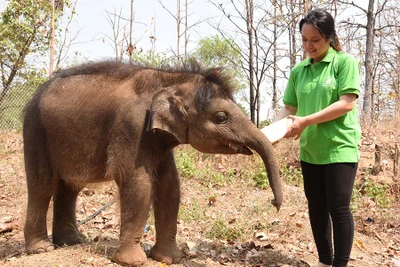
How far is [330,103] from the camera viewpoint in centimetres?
415

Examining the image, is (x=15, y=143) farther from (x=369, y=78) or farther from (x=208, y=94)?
(x=369, y=78)

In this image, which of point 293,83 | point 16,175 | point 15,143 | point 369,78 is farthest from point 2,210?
point 369,78

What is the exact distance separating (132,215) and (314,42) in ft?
7.57

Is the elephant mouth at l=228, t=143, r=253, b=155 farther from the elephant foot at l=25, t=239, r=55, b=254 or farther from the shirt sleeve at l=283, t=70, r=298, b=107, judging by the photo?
the elephant foot at l=25, t=239, r=55, b=254

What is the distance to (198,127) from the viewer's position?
4.13 metres

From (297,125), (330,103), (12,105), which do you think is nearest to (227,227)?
(297,125)

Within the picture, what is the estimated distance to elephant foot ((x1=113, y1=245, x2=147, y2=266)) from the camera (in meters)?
4.14

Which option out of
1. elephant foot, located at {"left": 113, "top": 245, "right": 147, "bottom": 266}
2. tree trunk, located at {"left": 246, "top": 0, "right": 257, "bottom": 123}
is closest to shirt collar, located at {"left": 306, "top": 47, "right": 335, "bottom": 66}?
Answer: elephant foot, located at {"left": 113, "top": 245, "right": 147, "bottom": 266}

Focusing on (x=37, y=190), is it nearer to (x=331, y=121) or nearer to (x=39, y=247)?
(x=39, y=247)

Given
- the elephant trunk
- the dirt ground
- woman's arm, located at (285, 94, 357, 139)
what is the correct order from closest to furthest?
the elephant trunk → woman's arm, located at (285, 94, 357, 139) → the dirt ground

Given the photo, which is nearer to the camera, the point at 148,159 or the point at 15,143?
the point at 148,159

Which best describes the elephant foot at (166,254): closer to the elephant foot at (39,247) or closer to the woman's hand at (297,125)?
the elephant foot at (39,247)

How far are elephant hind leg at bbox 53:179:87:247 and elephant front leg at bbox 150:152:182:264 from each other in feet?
3.38

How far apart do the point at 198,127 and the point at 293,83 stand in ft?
3.98
